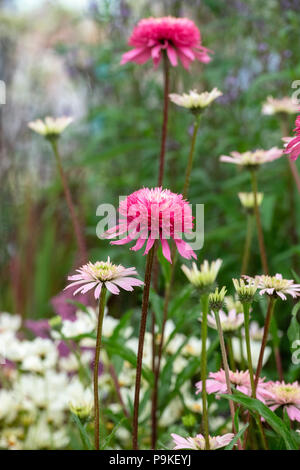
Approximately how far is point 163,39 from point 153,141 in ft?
2.33

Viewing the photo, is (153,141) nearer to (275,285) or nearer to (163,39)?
(163,39)

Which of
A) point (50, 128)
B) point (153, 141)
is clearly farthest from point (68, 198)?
point (153, 141)

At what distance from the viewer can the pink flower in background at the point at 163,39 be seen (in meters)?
0.79

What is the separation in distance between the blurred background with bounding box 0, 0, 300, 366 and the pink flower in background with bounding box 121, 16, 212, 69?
1.32 feet

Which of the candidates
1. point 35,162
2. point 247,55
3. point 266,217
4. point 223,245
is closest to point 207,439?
point 266,217

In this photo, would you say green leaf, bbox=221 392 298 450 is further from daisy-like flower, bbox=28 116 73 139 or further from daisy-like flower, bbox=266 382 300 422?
daisy-like flower, bbox=28 116 73 139

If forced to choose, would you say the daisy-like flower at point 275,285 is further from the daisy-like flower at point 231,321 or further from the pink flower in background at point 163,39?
the pink flower in background at point 163,39

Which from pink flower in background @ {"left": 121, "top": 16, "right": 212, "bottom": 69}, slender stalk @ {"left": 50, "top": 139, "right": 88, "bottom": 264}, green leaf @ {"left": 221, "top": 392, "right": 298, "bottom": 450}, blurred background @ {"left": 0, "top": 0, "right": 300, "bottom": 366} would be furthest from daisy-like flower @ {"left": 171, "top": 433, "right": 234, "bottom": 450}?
blurred background @ {"left": 0, "top": 0, "right": 300, "bottom": 366}

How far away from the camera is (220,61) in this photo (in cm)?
164

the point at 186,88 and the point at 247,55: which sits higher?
the point at 247,55

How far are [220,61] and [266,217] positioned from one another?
24.1 inches

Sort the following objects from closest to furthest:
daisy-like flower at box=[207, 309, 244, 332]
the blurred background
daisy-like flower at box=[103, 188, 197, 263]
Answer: daisy-like flower at box=[103, 188, 197, 263] → daisy-like flower at box=[207, 309, 244, 332] → the blurred background

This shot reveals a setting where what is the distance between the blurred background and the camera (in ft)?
4.69

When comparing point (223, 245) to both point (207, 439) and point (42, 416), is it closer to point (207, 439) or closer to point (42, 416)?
point (42, 416)
